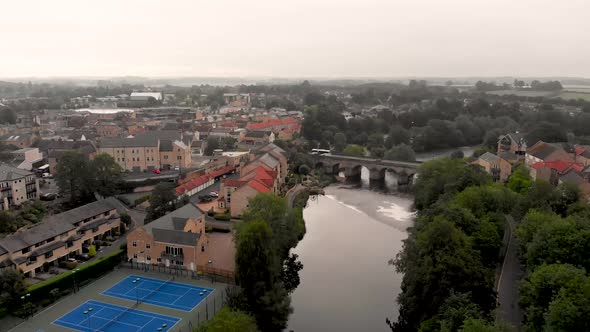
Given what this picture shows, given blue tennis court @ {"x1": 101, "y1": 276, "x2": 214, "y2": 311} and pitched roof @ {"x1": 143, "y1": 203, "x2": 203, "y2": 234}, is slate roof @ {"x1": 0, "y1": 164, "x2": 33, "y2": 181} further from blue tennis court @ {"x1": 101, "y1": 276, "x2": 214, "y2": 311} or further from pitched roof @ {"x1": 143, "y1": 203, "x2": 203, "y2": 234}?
blue tennis court @ {"x1": 101, "y1": 276, "x2": 214, "y2": 311}

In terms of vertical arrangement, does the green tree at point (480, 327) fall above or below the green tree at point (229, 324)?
above

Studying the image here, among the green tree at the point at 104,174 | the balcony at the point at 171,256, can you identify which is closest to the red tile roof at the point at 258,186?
Answer: the balcony at the point at 171,256

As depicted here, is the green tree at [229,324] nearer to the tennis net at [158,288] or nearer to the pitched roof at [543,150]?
the tennis net at [158,288]

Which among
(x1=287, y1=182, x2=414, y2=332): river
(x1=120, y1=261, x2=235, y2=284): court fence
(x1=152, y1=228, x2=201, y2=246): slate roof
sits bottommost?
(x1=287, y1=182, x2=414, y2=332): river

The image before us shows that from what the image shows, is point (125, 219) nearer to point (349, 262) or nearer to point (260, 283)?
point (349, 262)

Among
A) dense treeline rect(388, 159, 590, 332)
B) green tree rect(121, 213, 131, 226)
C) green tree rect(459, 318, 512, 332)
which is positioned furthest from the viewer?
green tree rect(121, 213, 131, 226)

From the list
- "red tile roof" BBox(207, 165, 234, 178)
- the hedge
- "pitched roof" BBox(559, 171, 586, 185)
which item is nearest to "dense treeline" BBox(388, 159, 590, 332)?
"pitched roof" BBox(559, 171, 586, 185)

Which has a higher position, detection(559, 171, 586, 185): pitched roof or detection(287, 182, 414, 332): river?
detection(559, 171, 586, 185): pitched roof

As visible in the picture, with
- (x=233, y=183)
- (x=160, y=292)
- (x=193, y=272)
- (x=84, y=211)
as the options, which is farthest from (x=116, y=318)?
(x=233, y=183)
